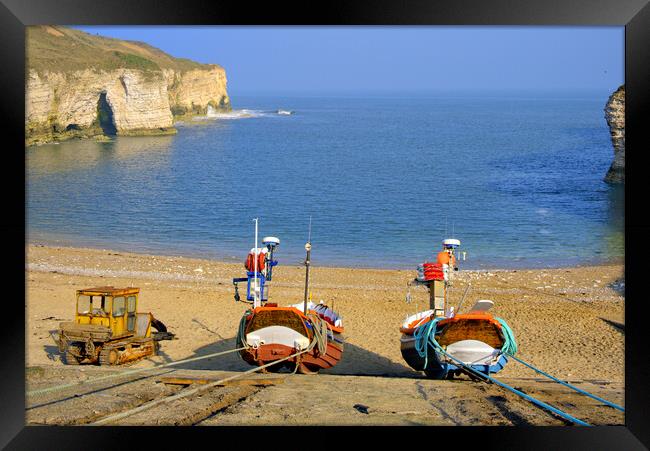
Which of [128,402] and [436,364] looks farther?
[436,364]

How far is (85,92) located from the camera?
71.3m

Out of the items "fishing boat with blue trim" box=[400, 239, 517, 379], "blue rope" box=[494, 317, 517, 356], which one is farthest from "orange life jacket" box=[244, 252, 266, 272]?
"blue rope" box=[494, 317, 517, 356]

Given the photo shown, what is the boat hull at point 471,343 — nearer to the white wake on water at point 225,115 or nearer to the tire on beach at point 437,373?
the tire on beach at point 437,373

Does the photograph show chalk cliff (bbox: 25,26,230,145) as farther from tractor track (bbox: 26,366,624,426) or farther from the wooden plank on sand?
tractor track (bbox: 26,366,624,426)

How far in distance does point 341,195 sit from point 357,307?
28756 millimetres

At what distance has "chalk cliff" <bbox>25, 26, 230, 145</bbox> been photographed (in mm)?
66062

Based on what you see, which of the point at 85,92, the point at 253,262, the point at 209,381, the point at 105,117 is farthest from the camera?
the point at 105,117

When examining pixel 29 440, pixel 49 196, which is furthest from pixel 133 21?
pixel 49 196

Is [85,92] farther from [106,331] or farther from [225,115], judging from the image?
[106,331]

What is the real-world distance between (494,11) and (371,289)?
15.8 meters

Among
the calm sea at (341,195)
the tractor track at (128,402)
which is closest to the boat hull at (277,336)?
the tractor track at (128,402)

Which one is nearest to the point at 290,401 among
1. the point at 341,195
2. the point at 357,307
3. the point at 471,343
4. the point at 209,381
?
the point at 209,381

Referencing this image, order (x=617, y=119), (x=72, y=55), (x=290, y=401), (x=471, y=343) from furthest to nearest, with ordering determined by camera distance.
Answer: (x=72, y=55) < (x=617, y=119) < (x=471, y=343) < (x=290, y=401)

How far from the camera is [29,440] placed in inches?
359
